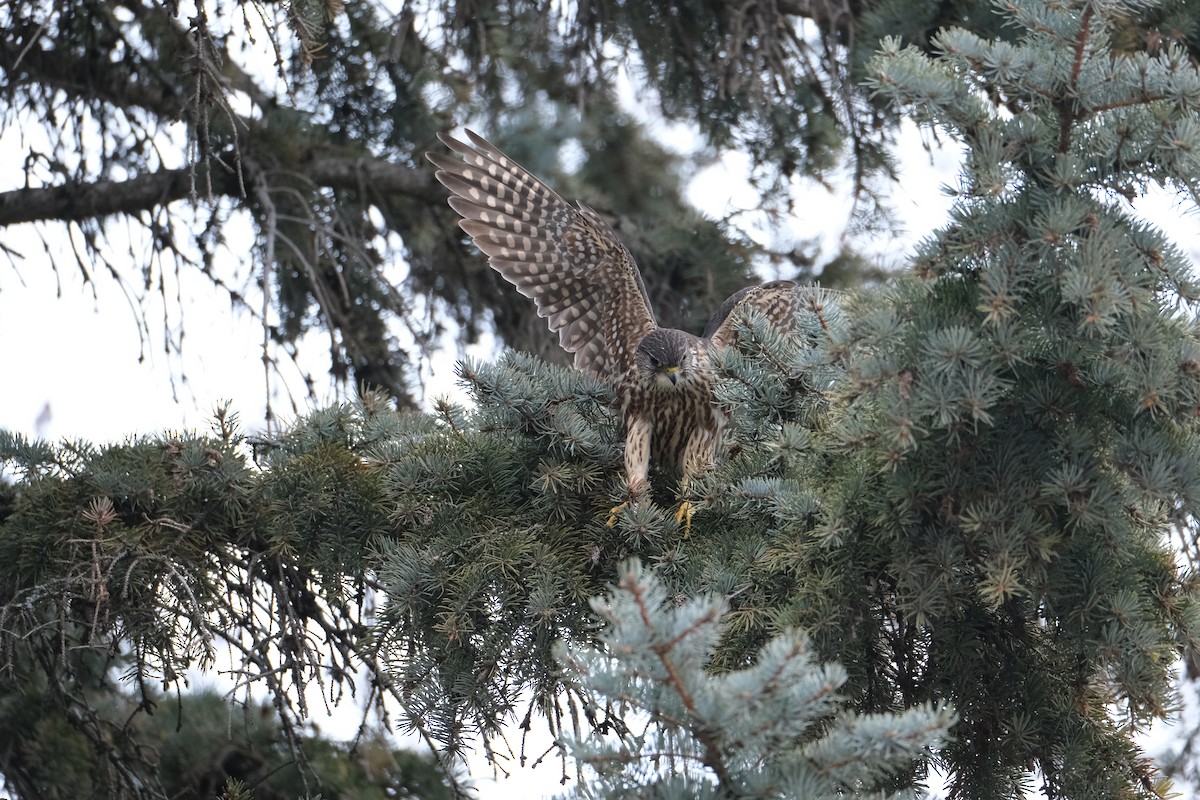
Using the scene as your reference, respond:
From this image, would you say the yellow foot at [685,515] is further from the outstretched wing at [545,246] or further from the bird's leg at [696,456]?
the outstretched wing at [545,246]

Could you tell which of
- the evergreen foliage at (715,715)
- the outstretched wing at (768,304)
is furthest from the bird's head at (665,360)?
the evergreen foliage at (715,715)

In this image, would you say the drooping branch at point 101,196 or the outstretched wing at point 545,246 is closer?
the outstretched wing at point 545,246

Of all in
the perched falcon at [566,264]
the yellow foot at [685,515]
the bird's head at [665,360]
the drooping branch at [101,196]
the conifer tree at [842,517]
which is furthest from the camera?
the drooping branch at [101,196]

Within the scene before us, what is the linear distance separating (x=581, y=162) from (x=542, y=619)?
21.9ft

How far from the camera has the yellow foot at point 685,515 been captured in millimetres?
3287

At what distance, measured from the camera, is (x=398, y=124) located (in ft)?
18.6

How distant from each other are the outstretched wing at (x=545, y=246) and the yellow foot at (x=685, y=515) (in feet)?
4.58

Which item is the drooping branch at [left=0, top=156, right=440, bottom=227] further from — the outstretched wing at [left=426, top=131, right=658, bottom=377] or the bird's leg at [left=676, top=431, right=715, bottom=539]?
the bird's leg at [left=676, top=431, right=715, bottom=539]

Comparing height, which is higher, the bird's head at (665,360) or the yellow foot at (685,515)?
the bird's head at (665,360)

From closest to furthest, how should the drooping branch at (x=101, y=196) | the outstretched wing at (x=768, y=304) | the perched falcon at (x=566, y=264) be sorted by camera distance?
1. the outstretched wing at (x=768, y=304)
2. the perched falcon at (x=566, y=264)
3. the drooping branch at (x=101, y=196)

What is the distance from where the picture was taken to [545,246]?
15.9 feet

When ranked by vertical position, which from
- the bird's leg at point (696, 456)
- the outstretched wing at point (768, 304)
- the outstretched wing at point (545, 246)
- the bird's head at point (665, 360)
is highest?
the outstretched wing at point (545, 246)

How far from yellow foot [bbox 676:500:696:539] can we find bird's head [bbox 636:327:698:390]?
68 centimetres

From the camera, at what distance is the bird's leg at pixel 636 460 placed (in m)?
3.44
